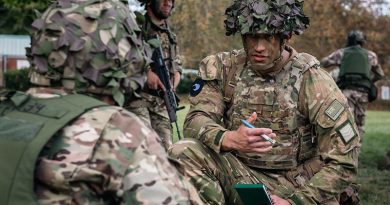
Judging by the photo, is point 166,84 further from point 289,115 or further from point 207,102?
point 289,115

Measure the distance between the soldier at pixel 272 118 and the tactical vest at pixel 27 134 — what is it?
173 cm

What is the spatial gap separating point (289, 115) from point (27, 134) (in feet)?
7.49

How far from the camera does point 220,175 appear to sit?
4.31 metres

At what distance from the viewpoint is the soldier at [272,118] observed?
4.21 metres

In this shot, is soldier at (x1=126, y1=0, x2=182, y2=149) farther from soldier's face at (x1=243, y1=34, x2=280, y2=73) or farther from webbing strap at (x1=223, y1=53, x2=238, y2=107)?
soldier's face at (x1=243, y1=34, x2=280, y2=73)

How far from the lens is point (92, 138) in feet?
7.77

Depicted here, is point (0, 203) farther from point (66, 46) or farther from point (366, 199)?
point (366, 199)

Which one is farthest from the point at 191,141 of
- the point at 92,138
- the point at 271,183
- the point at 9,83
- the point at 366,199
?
the point at 9,83

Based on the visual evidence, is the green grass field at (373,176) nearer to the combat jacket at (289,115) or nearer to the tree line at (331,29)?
the combat jacket at (289,115)

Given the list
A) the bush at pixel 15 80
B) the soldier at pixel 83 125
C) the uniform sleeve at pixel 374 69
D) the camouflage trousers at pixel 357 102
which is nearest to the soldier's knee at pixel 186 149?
the soldier at pixel 83 125

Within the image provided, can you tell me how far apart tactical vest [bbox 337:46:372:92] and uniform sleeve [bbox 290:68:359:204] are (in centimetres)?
609

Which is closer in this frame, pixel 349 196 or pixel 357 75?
pixel 349 196

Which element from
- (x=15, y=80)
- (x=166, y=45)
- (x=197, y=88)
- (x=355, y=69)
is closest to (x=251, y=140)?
(x=197, y=88)

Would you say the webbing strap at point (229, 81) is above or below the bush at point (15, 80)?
above
